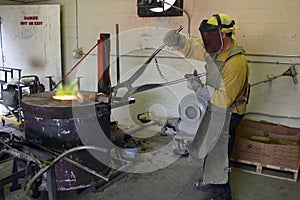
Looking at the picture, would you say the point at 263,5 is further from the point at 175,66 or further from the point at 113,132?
the point at 113,132

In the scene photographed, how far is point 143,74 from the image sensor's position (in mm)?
4352

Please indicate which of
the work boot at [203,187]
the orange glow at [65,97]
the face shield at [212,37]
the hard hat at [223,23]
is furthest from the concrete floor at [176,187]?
the hard hat at [223,23]

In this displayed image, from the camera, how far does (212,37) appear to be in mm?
2275

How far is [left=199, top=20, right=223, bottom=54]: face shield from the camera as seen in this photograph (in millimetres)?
2236

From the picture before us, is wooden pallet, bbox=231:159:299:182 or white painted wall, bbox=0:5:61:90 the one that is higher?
white painted wall, bbox=0:5:61:90

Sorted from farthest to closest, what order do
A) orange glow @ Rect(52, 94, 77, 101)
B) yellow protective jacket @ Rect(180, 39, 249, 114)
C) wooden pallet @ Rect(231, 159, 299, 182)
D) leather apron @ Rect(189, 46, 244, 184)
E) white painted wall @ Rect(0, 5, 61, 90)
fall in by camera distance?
white painted wall @ Rect(0, 5, 61, 90) < wooden pallet @ Rect(231, 159, 299, 182) < orange glow @ Rect(52, 94, 77, 101) < leather apron @ Rect(189, 46, 244, 184) < yellow protective jacket @ Rect(180, 39, 249, 114)

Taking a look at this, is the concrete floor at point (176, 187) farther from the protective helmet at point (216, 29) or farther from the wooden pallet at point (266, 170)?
the protective helmet at point (216, 29)

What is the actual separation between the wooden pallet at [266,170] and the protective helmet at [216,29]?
57.0 inches

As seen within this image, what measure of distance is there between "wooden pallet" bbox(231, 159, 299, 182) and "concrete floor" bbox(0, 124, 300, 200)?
2.6 inches

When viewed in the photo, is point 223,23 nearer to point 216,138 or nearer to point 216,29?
point 216,29

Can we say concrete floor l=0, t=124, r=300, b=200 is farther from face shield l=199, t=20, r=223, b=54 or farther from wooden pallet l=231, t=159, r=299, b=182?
face shield l=199, t=20, r=223, b=54

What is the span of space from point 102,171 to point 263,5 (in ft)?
8.29

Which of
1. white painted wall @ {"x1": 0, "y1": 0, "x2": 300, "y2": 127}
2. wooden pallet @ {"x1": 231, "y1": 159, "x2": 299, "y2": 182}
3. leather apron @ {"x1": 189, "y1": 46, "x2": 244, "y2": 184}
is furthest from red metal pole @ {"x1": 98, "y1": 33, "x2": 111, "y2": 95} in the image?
wooden pallet @ {"x1": 231, "y1": 159, "x2": 299, "y2": 182}

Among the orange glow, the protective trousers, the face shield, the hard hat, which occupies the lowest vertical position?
the protective trousers
